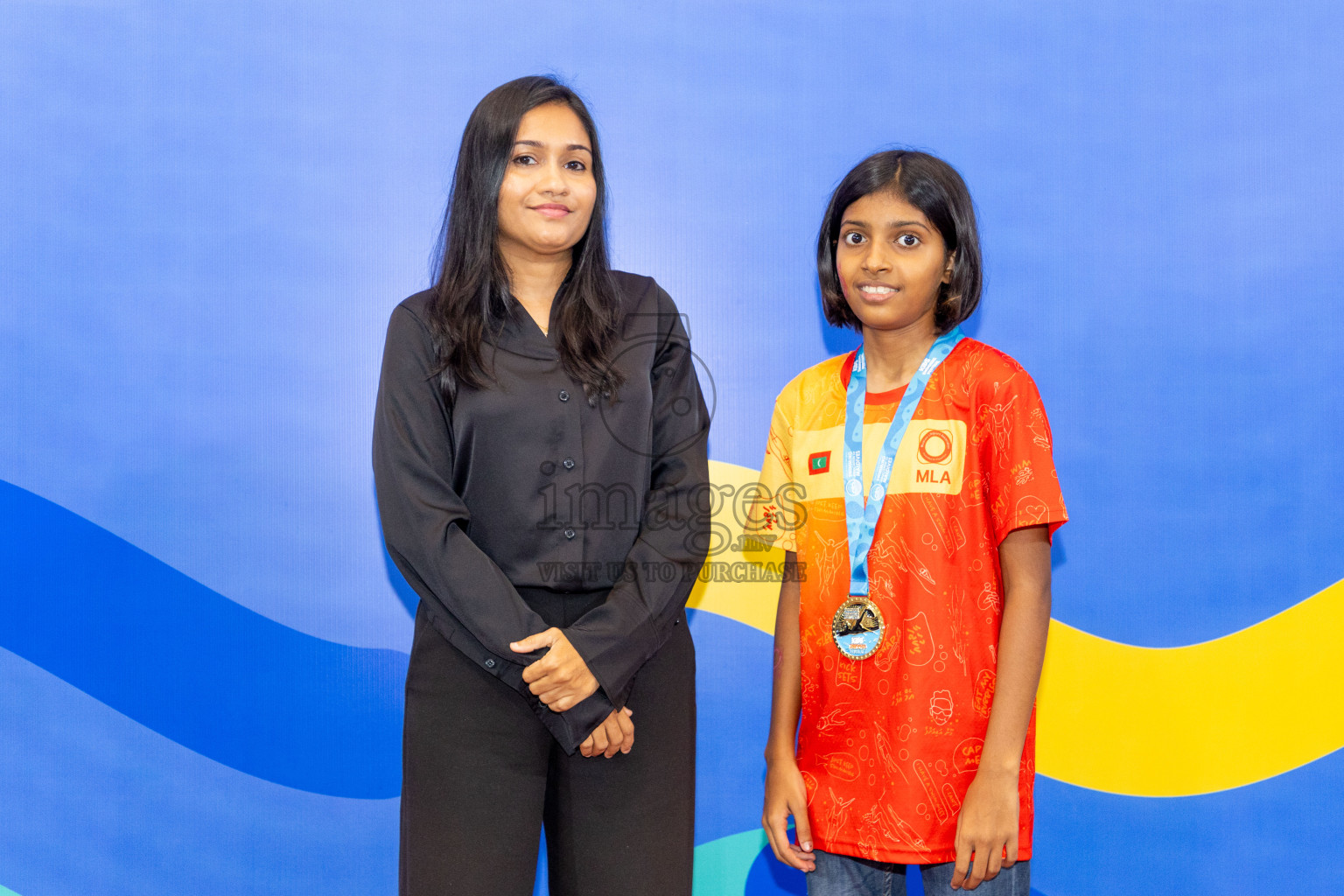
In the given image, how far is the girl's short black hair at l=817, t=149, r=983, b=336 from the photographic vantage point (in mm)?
1659

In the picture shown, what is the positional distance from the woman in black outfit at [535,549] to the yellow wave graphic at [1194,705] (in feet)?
3.83

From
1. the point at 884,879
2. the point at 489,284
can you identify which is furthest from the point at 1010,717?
the point at 489,284

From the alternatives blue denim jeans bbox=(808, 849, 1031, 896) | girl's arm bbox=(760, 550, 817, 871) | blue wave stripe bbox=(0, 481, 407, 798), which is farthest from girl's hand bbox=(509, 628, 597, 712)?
blue wave stripe bbox=(0, 481, 407, 798)

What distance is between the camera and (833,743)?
1.64 metres

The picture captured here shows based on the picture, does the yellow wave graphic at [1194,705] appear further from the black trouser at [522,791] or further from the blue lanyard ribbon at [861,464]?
the black trouser at [522,791]

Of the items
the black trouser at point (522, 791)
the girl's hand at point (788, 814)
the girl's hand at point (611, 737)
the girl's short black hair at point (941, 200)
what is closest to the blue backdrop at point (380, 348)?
the girl's short black hair at point (941, 200)

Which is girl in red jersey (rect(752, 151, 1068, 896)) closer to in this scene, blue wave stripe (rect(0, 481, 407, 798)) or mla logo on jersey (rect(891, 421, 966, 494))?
mla logo on jersey (rect(891, 421, 966, 494))

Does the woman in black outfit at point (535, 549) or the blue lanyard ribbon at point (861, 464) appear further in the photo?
the blue lanyard ribbon at point (861, 464)

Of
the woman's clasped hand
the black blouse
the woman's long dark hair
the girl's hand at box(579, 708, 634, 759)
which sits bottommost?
the girl's hand at box(579, 708, 634, 759)

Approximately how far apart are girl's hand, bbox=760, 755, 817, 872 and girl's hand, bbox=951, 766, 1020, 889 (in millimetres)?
252

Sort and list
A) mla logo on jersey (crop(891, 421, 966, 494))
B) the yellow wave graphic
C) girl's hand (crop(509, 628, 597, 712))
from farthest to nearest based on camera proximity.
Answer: the yellow wave graphic, mla logo on jersey (crop(891, 421, 966, 494)), girl's hand (crop(509, 628, 597, 712))

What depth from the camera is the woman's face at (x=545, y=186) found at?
5.47 feet

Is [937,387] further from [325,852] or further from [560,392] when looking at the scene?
[325,852]

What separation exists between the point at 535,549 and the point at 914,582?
607mm
